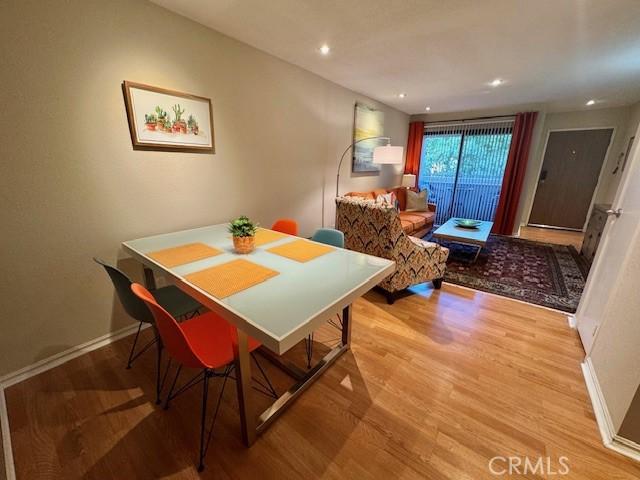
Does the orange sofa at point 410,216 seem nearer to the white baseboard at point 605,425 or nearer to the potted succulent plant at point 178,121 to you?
the potted succulent plant at point 178,121

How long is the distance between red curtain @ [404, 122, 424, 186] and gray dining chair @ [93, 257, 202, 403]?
5.60 m

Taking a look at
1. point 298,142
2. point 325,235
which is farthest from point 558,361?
point 298,142

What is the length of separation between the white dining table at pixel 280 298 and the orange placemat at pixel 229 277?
3 cm

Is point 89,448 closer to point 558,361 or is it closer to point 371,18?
point 558,361

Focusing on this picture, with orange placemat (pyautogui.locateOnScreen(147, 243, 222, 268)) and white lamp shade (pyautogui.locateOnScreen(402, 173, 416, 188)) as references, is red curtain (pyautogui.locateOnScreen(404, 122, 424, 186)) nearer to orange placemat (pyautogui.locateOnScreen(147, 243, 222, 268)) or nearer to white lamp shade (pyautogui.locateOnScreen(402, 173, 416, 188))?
white lamp shade (pyautogui.locateOnScreen(402, 173, 416, 188))

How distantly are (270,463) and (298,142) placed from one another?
116 inches

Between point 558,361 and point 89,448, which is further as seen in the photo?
point 558,361

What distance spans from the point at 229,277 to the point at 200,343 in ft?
1.15

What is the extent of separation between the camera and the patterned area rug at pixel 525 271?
9.09 feet

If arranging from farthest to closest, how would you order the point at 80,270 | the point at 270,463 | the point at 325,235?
the point at 325,235, the point at 80,270, the point at 270,463

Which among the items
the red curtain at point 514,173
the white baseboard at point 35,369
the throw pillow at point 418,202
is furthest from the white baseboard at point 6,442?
the red curtain at point 514,173

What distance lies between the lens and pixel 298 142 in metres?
3.13

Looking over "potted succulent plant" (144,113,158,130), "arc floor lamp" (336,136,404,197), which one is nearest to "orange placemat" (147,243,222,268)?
"potted succulent plant" (144,113,158,130)

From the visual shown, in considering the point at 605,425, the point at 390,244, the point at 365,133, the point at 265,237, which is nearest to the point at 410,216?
the point at 365,133
